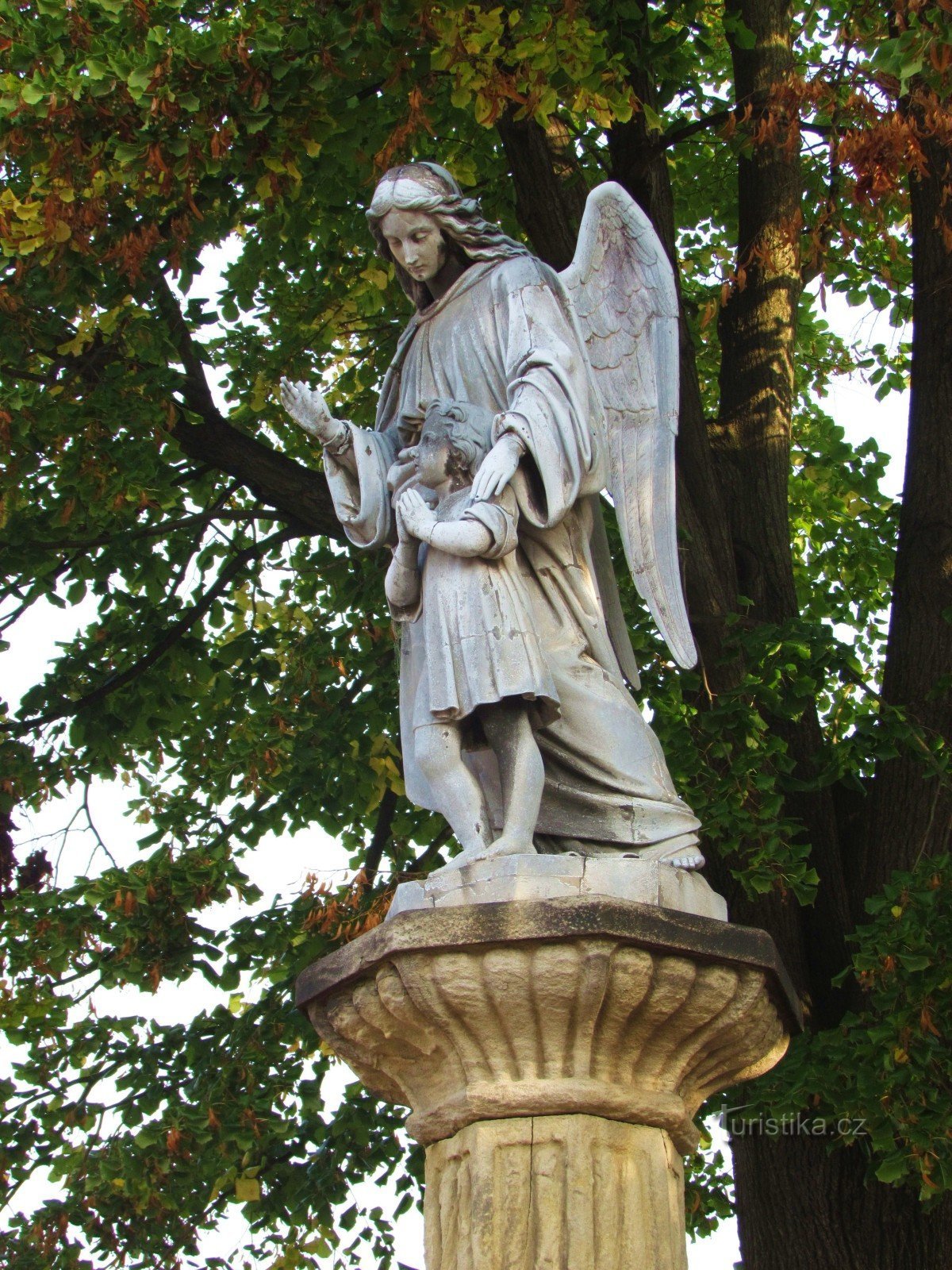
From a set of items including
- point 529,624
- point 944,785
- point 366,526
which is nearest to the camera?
point 529,624

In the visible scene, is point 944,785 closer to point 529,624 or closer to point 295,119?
point 529,624

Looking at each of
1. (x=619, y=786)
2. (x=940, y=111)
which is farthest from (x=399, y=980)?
(x=940, y=111)

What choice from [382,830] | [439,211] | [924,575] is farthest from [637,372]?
[382,830]

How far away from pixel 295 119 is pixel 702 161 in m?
3.75

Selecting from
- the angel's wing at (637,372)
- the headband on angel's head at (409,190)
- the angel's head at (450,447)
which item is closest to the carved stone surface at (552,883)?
the angel's wing at (637,372)

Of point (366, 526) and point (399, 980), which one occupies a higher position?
point (366, 526)

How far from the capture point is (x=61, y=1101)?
366 inches

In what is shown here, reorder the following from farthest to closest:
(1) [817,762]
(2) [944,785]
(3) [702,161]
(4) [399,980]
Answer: (3) [702,161], (1) [817,762], (2) [944,785], (4) [399,980]

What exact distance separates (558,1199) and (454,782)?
1116 mm

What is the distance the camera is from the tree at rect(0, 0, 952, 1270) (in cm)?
760

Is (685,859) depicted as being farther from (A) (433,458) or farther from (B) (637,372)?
(B) (637,372)

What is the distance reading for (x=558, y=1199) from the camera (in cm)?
480

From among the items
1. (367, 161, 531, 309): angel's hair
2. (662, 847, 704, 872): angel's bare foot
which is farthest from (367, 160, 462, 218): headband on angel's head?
(662, 847, 704, 872): angel's bare foot

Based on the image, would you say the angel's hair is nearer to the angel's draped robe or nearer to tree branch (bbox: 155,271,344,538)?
the angel's draped robe
